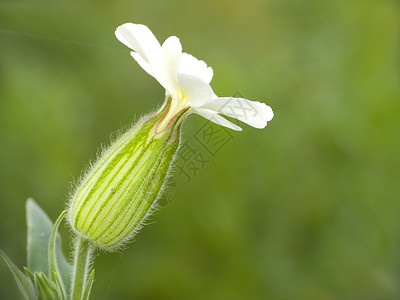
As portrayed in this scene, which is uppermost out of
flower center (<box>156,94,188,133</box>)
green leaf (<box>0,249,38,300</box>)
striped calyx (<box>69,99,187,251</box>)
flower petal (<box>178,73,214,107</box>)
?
flower petal (<box>178,73,214,107</box>)

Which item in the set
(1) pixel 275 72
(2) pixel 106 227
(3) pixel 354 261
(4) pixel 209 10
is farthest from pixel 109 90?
(2) pixel 106 227

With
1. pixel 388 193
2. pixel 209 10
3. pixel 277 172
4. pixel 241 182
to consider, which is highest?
pixel 209 10

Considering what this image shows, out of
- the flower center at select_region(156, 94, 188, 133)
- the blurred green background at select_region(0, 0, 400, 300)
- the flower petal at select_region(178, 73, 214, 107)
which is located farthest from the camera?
the blurred green background at select_region(0, 0, 400, 300)

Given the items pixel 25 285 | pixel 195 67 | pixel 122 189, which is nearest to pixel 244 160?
pixel 195 67

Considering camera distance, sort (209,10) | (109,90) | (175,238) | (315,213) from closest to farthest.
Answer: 1. (175,238)
2. (315,213)
3. (109,90)
4. (209,10)

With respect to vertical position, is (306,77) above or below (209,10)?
below

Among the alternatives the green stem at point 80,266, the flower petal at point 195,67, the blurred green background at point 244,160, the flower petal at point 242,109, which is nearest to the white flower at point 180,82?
the flower petal at point 242,109

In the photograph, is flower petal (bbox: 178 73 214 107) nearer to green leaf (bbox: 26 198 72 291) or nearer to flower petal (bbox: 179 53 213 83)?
flower petal (bbox: 179 53 213 83)

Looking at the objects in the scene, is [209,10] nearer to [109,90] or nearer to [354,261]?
[109,90]

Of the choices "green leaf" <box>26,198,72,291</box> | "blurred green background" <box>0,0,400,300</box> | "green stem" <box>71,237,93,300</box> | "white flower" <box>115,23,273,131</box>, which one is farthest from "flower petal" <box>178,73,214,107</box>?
"blurred green background" <box>0,0,400,300</box>
